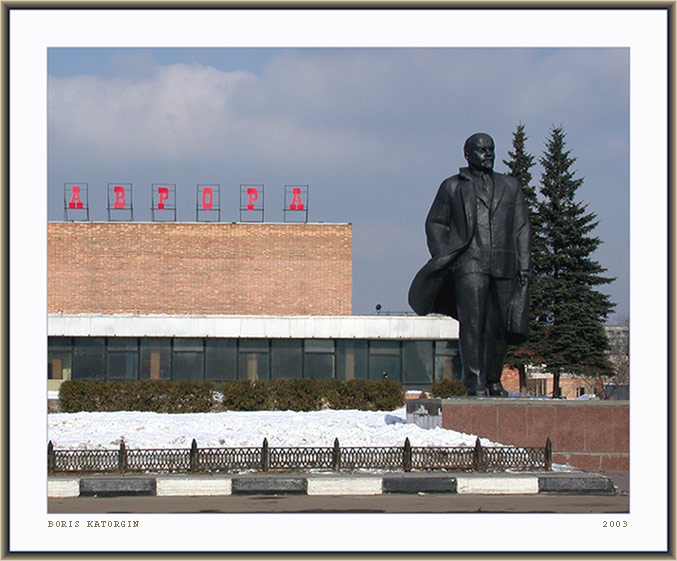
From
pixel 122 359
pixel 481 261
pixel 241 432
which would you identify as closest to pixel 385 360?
pixel 122 359

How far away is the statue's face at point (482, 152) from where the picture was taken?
1387cm

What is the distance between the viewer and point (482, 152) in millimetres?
13875

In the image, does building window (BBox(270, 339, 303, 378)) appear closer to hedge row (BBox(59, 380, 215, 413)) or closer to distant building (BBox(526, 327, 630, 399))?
hedge row (BBox(59, 380, 215, 413))

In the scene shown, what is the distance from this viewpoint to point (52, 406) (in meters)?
25.1

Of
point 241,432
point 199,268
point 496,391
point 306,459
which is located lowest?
point 241,432

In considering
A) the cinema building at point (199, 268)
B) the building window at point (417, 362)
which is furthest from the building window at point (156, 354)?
the cinema building at point (199, 268)

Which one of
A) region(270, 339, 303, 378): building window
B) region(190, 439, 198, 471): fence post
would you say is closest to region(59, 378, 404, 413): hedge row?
region(270, 339, 303, 378): building window

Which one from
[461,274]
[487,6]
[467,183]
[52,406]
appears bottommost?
[52,406]

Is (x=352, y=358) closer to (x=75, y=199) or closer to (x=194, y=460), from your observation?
(x=75, y=199)

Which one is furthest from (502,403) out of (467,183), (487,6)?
(487,6)

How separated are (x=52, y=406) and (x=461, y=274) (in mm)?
13981

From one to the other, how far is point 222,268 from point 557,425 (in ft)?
108

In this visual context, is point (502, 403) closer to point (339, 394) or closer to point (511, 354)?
point (339, 394)

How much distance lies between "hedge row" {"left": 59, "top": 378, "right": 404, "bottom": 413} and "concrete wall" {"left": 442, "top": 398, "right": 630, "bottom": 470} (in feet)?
36.1
